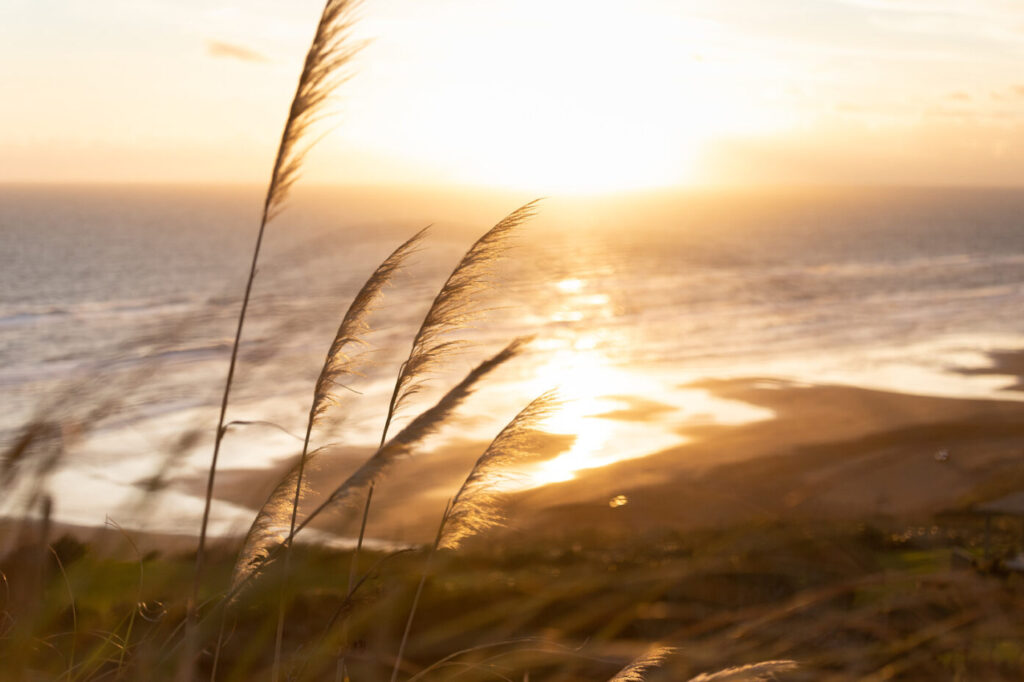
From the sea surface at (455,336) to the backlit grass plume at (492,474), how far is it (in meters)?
0.09

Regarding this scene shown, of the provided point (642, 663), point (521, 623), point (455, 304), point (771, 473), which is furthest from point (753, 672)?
point (771, 473)

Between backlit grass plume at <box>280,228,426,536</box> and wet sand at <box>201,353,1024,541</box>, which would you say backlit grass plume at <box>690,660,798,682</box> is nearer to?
backlit grass plume at <box>280,228,426,536</box>

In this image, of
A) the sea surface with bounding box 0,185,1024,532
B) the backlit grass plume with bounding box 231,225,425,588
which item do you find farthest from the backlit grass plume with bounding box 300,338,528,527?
the backlit grass plume with bounding box 231,225,425,588

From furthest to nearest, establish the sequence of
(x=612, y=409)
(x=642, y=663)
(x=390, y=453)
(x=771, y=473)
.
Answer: (x=612, y=409) < (x=771, y=473) < (x=642, y=663) < (x=390, y=453)

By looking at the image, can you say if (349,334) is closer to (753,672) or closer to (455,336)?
(455,336)

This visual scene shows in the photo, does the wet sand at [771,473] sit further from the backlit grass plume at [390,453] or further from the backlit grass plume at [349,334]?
the backlit grass plume at [390,453]

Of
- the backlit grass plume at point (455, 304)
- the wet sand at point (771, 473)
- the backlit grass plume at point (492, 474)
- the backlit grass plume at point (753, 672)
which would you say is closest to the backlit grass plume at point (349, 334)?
the backlit grass plume at point (455, 304)

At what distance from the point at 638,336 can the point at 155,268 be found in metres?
40.0

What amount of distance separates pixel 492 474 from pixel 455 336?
13.2 inches

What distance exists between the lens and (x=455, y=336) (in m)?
1.93

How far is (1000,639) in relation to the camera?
2.52m

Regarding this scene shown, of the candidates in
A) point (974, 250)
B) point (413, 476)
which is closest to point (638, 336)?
A: point (413, 476)

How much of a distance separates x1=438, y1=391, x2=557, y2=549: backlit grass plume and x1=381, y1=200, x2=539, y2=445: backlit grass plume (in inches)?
7.9

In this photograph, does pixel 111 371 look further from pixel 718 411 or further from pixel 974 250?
pixel 974 250
